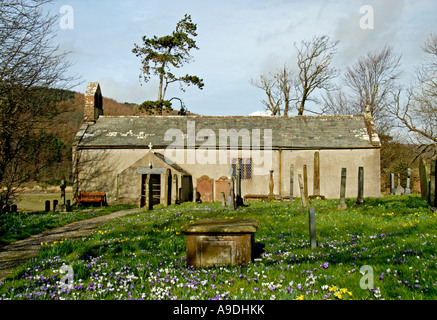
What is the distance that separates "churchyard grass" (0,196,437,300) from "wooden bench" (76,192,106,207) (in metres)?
19.1

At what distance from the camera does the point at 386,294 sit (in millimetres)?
4672

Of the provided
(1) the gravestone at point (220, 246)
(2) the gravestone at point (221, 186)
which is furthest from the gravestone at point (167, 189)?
(1) the gravestone at point (220, 246)

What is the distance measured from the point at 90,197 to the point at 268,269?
25880 millimetres

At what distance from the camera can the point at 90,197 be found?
29.4 metres

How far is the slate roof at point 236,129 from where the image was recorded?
30484mm

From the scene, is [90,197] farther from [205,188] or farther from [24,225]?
[24,225]

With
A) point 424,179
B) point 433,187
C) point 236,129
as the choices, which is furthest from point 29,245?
point 236,129

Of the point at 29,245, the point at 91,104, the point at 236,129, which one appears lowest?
the point at 29,245

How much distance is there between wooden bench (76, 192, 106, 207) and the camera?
2862 centimetres

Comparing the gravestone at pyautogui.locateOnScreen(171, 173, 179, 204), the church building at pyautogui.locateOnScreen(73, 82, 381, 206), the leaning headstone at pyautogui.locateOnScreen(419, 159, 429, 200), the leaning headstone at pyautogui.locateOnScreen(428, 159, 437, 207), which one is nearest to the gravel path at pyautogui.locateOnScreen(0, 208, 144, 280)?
the gravestone at pyautogui.locateOnScreen(171, 173, 179, 204)

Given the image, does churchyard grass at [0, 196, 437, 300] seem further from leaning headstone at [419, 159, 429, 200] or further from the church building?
the church building

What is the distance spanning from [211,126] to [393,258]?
27.4 metres

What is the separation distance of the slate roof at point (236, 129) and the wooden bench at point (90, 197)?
4.35 meters

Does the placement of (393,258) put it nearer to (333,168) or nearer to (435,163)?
(435,163)
